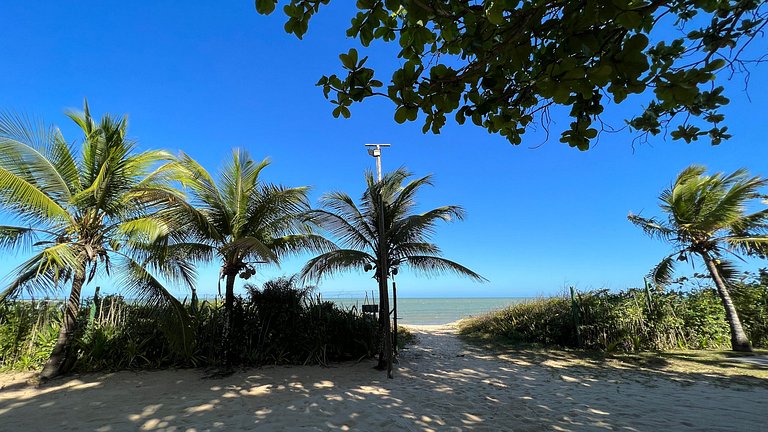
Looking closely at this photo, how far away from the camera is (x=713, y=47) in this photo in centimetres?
226

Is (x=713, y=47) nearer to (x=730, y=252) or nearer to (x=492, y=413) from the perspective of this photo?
(x=492, y=413)

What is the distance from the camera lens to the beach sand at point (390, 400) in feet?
14.9

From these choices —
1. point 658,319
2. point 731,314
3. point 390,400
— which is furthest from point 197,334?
point 731,314

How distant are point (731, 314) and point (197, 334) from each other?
14.0m

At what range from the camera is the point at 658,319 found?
10.2 meters

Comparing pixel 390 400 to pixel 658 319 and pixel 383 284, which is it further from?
pixel 658 319

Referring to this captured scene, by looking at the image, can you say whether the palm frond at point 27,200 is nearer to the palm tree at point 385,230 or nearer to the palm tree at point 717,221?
the palm tree at point 385,230

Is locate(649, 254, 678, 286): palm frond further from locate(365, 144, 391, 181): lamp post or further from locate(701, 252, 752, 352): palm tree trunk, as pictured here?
locate(365, 144, 391, 181): lamp post

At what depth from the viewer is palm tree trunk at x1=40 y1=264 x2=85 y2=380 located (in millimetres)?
7055

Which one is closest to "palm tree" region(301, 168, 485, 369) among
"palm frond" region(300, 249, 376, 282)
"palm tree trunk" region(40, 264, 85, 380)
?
"palm frond" region(300, 249, 376, 282)

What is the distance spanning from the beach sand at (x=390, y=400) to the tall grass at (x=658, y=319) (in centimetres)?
273

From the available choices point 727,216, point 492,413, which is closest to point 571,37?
point 492,413

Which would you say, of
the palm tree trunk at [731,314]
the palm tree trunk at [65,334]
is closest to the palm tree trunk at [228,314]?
the palm tree trunk at [65,334]

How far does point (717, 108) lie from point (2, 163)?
982 centimetres
